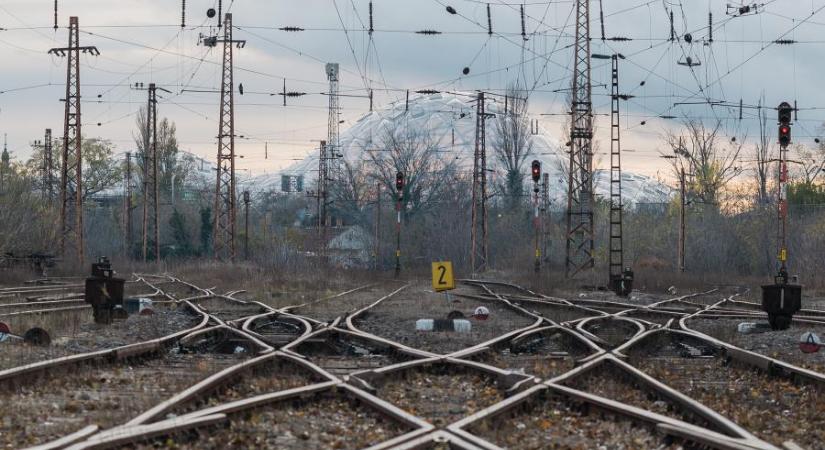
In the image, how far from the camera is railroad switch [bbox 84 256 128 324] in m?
18.0

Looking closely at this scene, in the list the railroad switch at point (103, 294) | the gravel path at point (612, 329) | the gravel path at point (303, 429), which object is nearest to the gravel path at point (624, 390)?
the gravel path at point (303, 429)

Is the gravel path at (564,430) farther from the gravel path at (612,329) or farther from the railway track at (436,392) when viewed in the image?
the gravel path at (612,329)

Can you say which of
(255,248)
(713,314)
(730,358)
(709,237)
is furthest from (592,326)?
(255,248)

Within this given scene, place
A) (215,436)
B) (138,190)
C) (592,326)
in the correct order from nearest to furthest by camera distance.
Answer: (215,436) < (592,326) < (138,190)

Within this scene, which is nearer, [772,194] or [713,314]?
[713,314]

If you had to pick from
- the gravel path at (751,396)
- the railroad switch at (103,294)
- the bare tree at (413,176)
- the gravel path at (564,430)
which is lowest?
the gravel path at (751,396)

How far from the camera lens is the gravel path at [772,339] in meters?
13.8

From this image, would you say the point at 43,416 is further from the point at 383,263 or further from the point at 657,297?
the point at 383,263

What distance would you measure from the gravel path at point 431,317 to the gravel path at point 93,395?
3.32 m

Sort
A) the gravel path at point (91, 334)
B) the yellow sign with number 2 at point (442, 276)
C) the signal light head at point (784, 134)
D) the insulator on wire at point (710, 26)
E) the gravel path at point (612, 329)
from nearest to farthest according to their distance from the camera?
the gravel path at point (91, 334)
the gravel path at point (612, 329)
the yellow sign with number 2 at point (442, 276)
the signal light head at point (784, 134)
the insulator on wire at point (710, 26)

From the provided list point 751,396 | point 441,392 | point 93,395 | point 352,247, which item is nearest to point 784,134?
point 751,396

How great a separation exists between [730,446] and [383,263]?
71418 millimetres

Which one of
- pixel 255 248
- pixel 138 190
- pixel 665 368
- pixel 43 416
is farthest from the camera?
pixel 138 190

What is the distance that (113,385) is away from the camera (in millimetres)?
10727
